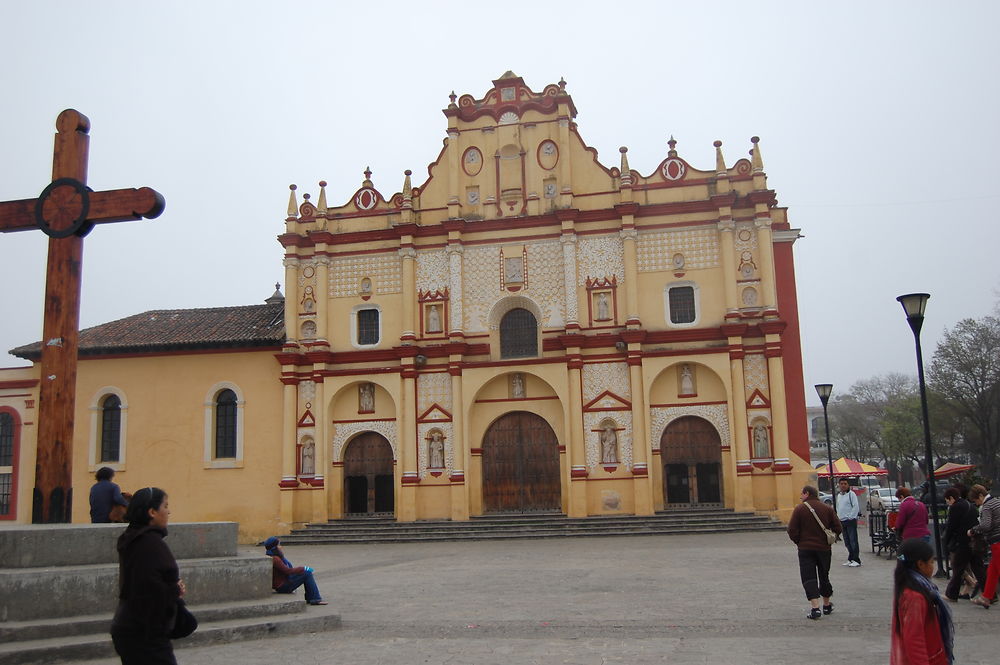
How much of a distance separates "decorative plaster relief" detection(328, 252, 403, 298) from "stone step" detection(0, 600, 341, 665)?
2013 centimetres

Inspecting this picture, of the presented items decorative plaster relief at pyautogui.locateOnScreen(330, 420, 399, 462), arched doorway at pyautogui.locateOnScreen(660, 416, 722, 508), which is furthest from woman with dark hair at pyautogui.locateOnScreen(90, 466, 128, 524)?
arched doorway at pyautogui.locateOnScreen(660, 416, 722, 508)

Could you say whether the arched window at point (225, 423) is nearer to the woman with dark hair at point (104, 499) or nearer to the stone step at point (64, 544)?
the woman with dark hair at point (104, 499)

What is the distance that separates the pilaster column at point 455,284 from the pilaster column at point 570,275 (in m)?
3.63

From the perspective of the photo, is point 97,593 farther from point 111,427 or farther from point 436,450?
point 111,427

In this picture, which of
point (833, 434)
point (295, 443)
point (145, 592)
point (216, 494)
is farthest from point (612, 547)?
point (833, 434)

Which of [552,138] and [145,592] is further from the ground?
[552,138]

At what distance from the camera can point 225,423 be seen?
3108 cm

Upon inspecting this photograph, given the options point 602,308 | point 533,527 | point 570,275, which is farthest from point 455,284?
point 533,527

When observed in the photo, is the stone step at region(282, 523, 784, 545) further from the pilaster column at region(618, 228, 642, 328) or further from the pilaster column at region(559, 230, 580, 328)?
the pilaster column at region(559, 230, 580, 328)

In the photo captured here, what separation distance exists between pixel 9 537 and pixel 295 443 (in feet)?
67.9

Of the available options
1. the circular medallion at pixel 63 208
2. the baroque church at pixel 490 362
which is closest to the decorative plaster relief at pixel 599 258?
the baroque church at pixel 490 362

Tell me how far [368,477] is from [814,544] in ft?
69.7

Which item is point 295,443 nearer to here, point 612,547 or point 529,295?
point 529,295

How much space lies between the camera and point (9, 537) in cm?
960
